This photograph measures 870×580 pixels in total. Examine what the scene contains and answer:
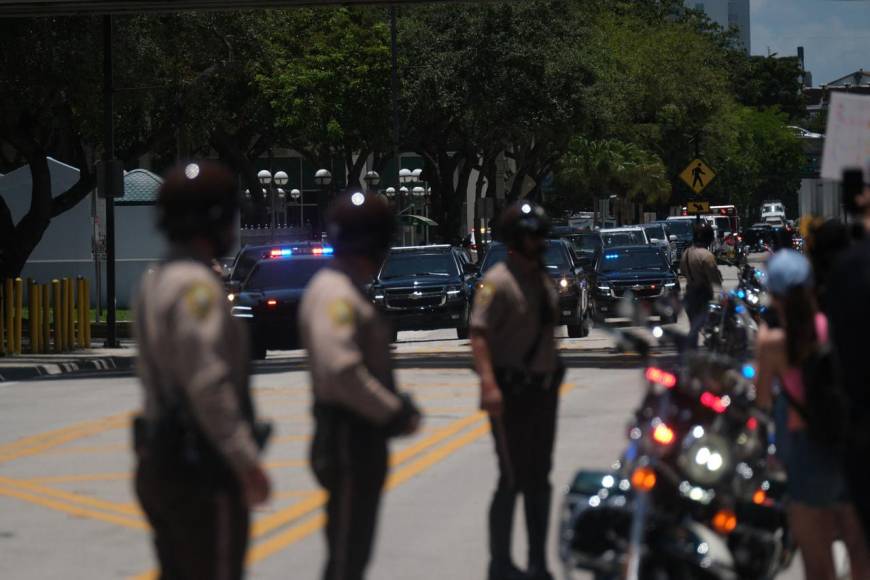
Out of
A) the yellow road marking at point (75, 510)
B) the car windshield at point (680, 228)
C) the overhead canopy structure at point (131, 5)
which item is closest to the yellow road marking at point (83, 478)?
the yellow road marking at point (75, 510)

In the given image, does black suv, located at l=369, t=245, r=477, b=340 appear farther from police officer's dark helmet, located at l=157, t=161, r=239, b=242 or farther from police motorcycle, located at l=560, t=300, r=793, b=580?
police officer's dark helmet, located at l=157, t=161, r=239, b=242

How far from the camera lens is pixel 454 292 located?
28438mm

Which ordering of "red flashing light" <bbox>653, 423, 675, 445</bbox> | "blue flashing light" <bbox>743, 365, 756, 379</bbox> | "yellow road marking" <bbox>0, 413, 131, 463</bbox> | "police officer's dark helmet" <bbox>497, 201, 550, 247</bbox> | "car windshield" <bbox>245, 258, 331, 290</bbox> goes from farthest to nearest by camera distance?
"car windshield" <bbox>245, 258, 331, 290</bbox>, "yellow road marking" <bbox>0, 413, 131, 463</bbox>, "police officer's dark helmet" <bbox>497, 201, 550, 247</bbox>, "blue flashing light" <bbox>743, 365, 756, 379</bbox>, "red flashing light" <bbox>653, 423, 675, 445</bbox>

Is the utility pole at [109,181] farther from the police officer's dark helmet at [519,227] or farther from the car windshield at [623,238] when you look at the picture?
the police officer's dark helmet at [519,227]

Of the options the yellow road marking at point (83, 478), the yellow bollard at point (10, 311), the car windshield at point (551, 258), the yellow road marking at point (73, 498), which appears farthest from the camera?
the car windshield at point (551, 258)

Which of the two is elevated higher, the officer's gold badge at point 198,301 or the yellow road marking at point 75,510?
the officer's gold badge at point 198,301

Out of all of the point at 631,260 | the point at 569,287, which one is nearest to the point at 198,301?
the point at 569,287

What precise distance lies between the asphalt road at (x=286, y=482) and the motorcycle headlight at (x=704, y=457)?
265 cm

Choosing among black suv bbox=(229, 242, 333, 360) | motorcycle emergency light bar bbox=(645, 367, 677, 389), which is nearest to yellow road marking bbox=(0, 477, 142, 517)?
motorcycle emergency light bar bbox=(645, 367, 677, 389)

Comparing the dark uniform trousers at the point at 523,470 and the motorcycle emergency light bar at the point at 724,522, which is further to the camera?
the dark uniform trousers at the point at 523,470

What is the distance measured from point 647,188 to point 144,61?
51.3 m

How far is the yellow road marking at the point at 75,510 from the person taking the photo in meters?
10.2

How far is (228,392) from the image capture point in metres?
4.84

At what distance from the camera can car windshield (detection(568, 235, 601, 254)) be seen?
142 feet
